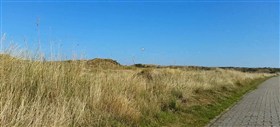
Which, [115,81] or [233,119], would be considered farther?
[233,119]

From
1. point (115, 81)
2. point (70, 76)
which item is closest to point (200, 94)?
point (115, 81)

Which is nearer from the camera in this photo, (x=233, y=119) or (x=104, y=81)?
(x=104, y=81)

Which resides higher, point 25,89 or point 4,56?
point 4,56

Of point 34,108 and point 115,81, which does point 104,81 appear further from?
point 34,108

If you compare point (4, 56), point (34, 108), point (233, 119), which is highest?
point (4, 56)

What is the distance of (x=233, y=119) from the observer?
13.6 meters

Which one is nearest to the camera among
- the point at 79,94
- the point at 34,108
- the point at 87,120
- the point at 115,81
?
the point at 34,108

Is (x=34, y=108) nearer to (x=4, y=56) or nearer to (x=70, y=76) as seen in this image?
(x=4, y=56)

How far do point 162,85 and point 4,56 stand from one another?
367 inches

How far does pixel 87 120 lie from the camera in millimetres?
8578

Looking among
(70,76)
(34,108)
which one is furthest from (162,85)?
(34,108)

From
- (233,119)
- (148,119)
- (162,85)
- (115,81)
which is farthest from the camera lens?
(162,85)

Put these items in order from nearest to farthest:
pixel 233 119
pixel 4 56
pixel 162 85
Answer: pixel 4 56 → pixel 233 119 → pixel 162 85

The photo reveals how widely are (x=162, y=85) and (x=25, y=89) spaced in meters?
9.39
